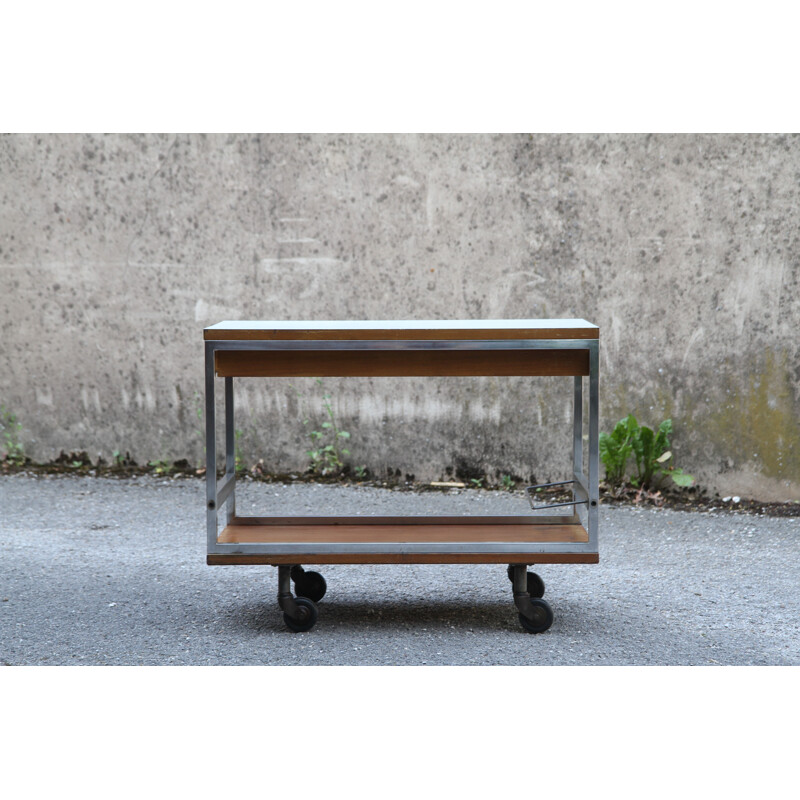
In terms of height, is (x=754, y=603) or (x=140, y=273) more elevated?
(x=140, y=273)

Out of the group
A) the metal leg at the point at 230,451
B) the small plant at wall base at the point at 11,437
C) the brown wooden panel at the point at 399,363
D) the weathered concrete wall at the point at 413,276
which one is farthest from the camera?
the small plant at wall base at the point at 11,437

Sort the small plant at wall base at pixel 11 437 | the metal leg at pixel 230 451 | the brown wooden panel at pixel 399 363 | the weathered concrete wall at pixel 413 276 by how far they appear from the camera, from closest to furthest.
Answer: the brown wooden panel at pixel 399 363 → the metal leg at pixel 230 451 → the weathered concrete wall at pixel 413 276 → the small plant at wall base at pixel 11 437

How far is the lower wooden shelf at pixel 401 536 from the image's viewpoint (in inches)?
137

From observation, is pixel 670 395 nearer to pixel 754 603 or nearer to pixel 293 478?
pixel 754 603

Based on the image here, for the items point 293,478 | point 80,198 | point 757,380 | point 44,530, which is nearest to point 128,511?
point 44,530

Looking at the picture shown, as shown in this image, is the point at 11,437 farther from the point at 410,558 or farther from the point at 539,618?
the point at 539,618

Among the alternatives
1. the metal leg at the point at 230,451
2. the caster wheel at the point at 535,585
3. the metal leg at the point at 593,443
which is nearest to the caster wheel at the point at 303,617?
the metal leg at the point at 230,451

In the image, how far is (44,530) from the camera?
5371mm

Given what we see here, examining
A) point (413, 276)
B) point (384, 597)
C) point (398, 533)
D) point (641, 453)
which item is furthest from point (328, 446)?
point (398, 533)

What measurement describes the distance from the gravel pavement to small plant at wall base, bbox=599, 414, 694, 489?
0.32 m

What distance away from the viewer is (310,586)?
4055 millimetres

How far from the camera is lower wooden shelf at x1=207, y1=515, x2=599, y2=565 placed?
3.49 m

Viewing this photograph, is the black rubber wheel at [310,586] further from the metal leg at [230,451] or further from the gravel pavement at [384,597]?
the metal leg at [230,451]

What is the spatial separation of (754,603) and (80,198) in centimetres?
548
